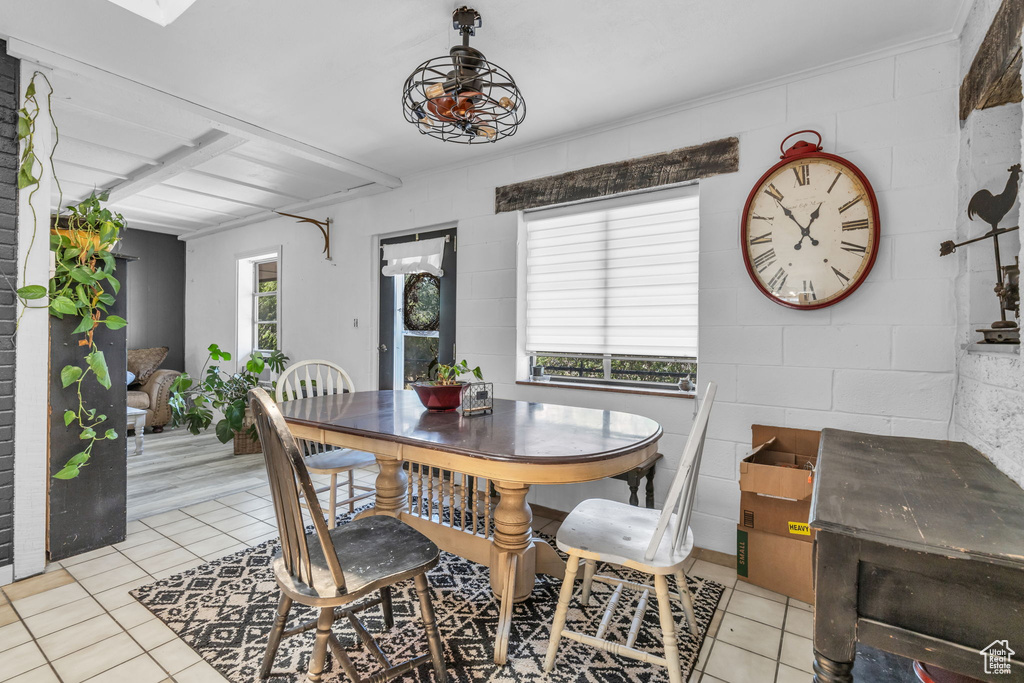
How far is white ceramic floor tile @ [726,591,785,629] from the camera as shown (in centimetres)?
201

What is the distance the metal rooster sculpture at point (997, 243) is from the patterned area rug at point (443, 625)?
1452 mm

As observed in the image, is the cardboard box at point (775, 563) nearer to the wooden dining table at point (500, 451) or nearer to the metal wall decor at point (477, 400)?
the wooden dining table at point (500, 451)

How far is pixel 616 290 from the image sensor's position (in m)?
3.04

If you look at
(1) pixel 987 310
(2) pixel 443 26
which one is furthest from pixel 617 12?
(1) pixel 987 310

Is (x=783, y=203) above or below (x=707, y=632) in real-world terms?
above

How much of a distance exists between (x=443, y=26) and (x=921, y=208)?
2198mm

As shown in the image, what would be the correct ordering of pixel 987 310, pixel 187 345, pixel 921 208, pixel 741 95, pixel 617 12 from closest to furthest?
pixel 987 310 → pixel 617 12 → pixel 921 208 → pixel 741 95 → pixel 187 345

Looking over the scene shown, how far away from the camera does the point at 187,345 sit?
21.1ft

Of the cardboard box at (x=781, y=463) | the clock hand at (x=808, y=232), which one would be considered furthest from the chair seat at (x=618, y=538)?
the clock hand at (x=808, y=232)

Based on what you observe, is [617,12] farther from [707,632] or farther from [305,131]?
[707,632]

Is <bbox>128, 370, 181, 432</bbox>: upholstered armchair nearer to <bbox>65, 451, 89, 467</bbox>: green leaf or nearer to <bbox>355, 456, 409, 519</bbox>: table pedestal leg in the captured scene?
<bbox>65, 451, 89, 467</bbox>: green leaf

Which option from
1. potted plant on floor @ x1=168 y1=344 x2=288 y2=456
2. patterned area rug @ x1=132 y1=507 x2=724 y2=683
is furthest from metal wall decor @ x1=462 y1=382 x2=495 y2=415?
potted plant on floor @ x1=168 y1=344 x2=288 y2=456

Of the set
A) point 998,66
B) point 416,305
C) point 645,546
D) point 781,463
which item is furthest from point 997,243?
point 416,305
